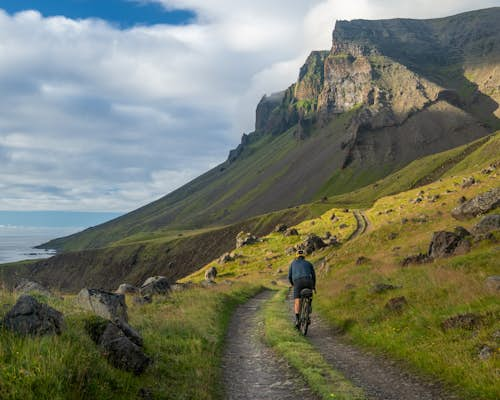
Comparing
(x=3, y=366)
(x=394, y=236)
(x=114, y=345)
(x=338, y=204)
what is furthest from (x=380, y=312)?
(x=338, y=204)

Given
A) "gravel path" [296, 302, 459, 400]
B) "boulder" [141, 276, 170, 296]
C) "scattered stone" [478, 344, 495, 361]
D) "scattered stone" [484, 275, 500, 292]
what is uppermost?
"scattered stone" [484, 275, 500, 292]

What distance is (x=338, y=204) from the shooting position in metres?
152

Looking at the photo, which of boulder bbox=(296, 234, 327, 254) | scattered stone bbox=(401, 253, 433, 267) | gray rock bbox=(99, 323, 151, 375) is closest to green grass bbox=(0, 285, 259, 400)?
gray rock bbox=(99, 323, 151, 375)

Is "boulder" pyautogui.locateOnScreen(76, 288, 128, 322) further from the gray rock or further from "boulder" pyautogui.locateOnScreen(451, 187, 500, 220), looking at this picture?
"boulder" pyautogui.locateOnScreen(451, 187, 500, 220)

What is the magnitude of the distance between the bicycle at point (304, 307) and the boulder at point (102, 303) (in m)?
7.30

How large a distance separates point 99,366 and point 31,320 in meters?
2.05

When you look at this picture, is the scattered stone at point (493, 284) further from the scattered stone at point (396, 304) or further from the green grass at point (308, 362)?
the green grass at point (308, 362)

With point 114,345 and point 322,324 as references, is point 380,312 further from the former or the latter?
point 114,345

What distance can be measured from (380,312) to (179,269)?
138801 millimetres

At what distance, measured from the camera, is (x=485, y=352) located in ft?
33.0

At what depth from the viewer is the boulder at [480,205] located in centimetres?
3625

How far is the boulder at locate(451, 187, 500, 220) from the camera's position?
119 feet

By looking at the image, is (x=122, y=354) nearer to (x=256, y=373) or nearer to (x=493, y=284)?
(x=256, y=373)

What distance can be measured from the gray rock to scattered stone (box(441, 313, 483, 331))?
8800 millimetres
